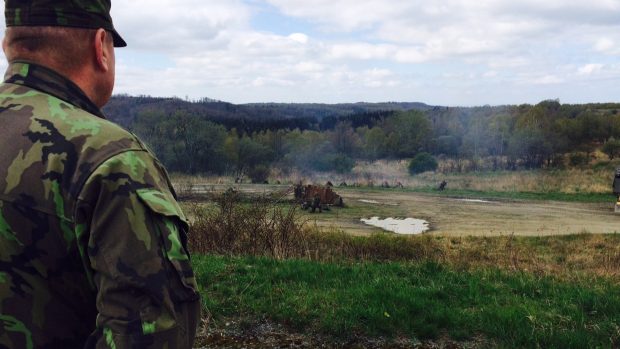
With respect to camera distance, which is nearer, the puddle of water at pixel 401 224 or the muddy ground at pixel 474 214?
the muddy ground at pixel 474 214

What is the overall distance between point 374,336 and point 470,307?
4.60 feet

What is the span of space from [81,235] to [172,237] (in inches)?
9.5

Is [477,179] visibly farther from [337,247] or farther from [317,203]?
[337,247]

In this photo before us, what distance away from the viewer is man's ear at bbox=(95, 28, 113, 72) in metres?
1.66

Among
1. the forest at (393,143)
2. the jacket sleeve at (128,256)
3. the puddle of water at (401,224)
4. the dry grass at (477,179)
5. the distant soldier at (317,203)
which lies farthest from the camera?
the forest at (393,143)

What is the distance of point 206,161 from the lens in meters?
46.5

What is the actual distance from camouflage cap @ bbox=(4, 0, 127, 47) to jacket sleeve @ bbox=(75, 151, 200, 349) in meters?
0.44

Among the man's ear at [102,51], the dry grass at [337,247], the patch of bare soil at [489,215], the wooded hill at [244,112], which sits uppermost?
the wooded hill at [244,112]

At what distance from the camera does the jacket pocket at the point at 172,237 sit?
1507 mm

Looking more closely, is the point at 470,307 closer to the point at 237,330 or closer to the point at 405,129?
the point at 237,330

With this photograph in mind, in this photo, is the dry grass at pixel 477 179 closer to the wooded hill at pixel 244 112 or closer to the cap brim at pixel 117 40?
the wooded hill at pixel 244 112

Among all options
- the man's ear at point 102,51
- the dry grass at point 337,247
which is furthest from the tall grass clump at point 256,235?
the man's ear at point 102,51

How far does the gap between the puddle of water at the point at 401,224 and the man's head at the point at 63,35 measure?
1674 cm

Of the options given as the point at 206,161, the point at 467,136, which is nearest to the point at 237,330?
the point at 206,161
